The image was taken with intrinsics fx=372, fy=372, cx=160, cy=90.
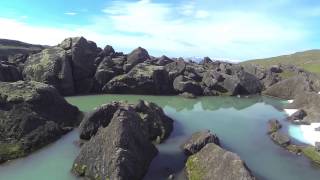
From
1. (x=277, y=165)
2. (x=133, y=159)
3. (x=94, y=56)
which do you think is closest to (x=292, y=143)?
(x=277, y=165)

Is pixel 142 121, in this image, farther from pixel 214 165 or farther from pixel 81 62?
pixel 81 62

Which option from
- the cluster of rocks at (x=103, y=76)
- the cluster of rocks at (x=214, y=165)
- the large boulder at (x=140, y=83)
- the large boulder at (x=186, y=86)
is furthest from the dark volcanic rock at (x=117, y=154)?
the large boulder at (x=186, y=86)

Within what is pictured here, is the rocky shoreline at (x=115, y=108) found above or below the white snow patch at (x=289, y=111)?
above

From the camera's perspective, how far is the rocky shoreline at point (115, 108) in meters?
41.1

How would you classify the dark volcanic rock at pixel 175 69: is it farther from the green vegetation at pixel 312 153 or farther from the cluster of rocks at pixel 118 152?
the cluster of rocks at pixel 118 152

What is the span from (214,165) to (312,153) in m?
19.1

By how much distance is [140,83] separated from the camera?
327 ft

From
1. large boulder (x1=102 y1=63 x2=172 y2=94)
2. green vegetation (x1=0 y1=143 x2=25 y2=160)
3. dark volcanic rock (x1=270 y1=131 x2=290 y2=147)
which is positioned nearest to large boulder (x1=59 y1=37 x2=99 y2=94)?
large boulder (x1=102 y1=63 x2=172 y2=94)

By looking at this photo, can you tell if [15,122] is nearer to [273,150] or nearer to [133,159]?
[133,159]

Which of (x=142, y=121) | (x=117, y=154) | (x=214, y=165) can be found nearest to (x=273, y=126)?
(x=142, y=121)

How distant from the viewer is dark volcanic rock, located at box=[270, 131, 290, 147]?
56.4 meters

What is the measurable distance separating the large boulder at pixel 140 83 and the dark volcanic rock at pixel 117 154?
54.3 meters

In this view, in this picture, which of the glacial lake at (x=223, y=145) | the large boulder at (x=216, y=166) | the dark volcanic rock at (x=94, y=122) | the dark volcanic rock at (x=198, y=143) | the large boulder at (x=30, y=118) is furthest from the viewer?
the dark volcanic rock at (x=94, y=122)

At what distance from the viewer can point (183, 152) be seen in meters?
50.1
